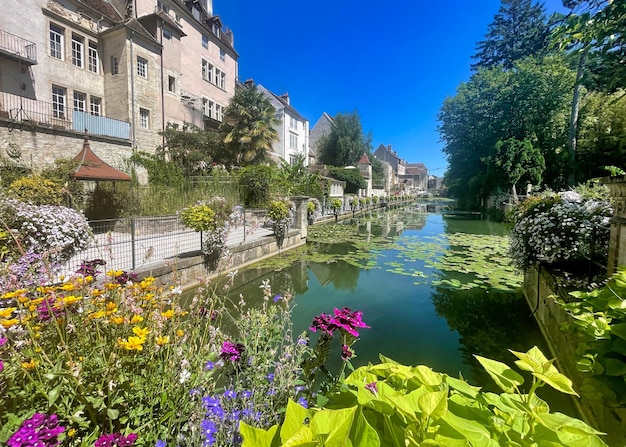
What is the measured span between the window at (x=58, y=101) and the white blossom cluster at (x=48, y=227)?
12583 mm

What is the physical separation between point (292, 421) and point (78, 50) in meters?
21.4

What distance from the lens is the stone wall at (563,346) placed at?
2078mm

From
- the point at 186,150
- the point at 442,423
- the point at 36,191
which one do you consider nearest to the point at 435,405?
the point at 442,423

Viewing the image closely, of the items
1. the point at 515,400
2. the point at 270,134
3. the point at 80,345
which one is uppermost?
the point at 270,134

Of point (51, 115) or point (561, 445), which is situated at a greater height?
point (51, 115)

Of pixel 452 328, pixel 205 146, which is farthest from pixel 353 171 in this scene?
pixel 452 328

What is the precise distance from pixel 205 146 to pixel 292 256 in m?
12.9

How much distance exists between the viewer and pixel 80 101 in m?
15.4

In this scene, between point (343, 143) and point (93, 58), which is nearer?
point (93, 58)

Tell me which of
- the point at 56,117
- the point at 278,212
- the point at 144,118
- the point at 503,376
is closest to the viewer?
the point at 503,376

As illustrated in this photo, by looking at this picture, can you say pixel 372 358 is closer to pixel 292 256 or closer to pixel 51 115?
pixel 292 256

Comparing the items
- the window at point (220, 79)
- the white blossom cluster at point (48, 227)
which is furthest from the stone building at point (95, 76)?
the white blossom cluster at point (48, 227)

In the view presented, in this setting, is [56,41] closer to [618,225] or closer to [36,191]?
[36,191]

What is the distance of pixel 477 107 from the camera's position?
25.0 m
